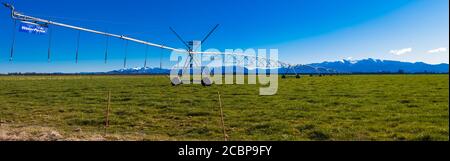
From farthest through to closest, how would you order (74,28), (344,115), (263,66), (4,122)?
(263,66) → (74,28) → (344,115) → (4,122)

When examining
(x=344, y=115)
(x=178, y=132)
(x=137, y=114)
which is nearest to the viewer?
(x=178, y=132)

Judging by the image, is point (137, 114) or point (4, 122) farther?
point (137, 114)

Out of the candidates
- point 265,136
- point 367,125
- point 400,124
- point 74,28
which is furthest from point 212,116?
point 74,28

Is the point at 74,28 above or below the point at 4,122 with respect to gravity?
above

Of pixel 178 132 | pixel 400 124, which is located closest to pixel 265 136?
pixel 178 132

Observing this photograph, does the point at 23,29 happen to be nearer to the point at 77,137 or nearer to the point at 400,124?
the point at 77,137

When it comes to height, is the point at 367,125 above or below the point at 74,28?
below

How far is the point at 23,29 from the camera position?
2716cm

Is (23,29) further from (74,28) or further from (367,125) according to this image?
(367,125)

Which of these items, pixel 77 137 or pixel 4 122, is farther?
pixel 4 122
